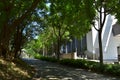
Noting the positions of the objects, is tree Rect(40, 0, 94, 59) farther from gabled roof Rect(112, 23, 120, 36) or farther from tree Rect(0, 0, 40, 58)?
gabled roof Rect(112, 23, 120, 36)

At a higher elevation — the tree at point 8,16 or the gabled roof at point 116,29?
the gabled roof at point 116,29

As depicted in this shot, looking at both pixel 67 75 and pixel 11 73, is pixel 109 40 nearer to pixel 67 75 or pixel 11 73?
pixel 67 75

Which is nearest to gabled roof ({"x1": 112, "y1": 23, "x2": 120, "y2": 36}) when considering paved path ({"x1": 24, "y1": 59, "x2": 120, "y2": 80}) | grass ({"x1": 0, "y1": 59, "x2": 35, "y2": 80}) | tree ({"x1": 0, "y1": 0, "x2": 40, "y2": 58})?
paved path ({"x1": 24, "y1": 59, "x2": 120, "y2": 80})

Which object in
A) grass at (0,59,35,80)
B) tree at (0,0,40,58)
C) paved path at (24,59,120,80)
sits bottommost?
A: paved path at (24,59,120,80)

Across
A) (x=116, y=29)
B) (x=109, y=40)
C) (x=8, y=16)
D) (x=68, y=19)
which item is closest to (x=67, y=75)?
(x=8, y=16)

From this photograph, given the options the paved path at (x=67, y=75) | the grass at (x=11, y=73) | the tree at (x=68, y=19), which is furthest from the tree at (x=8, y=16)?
the tree at (x=68, y=19)

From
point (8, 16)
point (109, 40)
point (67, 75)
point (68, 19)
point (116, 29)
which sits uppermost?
point (116, 29)

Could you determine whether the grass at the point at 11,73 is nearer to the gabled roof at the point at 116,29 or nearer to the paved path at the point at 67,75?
the paved path at the point at 67,75

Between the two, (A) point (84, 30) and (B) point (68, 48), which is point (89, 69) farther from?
(B) point (68, 48)

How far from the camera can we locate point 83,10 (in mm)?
25328

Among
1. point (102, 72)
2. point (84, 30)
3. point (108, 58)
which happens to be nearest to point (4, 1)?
point (102, 72)

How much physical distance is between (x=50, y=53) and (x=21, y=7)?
55257 mm

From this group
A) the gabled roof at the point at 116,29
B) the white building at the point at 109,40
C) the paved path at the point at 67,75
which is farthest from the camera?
the gabled roof at the point at 116,29

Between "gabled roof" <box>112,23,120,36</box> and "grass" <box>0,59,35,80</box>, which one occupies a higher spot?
"gabled roof" <box>112,23,120,36</box>
